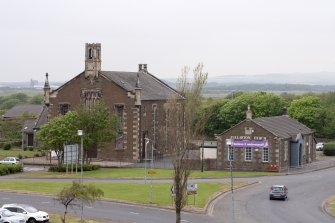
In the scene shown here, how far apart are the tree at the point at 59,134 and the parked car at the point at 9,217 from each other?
33.6 metres

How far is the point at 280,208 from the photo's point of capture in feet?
173

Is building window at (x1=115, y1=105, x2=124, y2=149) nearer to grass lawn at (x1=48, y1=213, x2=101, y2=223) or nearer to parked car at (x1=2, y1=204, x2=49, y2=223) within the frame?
grass lawn at (x1=48, y1=213, x2=101, y2=223)

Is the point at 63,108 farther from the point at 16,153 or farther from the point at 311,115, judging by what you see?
the point at 311,115

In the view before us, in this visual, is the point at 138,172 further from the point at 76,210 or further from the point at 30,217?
the point at 30,217

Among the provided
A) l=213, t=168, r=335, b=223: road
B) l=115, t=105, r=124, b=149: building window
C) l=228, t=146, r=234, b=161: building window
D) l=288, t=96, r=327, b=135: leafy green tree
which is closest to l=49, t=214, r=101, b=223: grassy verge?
l=213, t=168, r=335, b=223: road

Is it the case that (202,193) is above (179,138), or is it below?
below

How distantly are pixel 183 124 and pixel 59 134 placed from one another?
130 feet

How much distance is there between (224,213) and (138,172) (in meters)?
27.7

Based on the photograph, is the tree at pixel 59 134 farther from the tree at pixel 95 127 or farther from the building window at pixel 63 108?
the building window at pixel 63 108

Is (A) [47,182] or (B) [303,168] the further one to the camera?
(B) [303,168]

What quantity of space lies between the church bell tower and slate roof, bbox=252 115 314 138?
24817 mm

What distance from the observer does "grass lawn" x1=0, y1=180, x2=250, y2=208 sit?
2127 inches

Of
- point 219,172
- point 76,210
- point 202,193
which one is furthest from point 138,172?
point 76,210

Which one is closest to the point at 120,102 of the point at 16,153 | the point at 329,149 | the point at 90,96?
the point at 90,96
